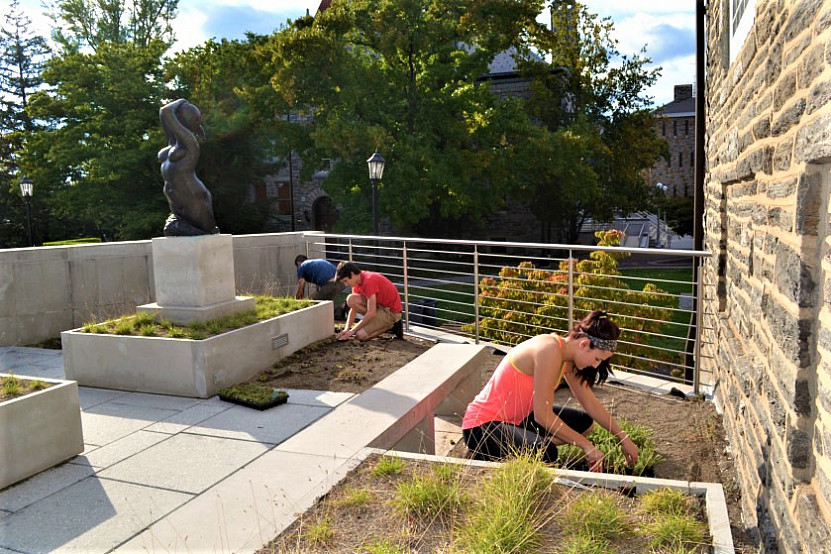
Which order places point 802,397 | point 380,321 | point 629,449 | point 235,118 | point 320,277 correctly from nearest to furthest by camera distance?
point 802,397 → point 629,449 → point 380,321 → point 320,277 → point 235,118

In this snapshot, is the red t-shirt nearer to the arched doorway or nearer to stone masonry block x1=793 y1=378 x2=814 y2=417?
stone masonry block x1=793 y1=378 x2=814 y2=417

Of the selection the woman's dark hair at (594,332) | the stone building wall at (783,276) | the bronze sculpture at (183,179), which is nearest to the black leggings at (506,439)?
the woman's dark hair at (594,332)

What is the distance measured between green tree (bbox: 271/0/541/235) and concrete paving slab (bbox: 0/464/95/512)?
1870cm

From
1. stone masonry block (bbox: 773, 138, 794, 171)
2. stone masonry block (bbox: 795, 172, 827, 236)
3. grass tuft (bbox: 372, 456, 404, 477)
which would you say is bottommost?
grass tuft (bbox: 372, 456, 404, 477)

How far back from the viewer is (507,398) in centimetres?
452

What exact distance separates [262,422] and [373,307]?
2938 millimetres

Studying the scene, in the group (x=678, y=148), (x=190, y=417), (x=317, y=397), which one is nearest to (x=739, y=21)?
(x=317, y=397)

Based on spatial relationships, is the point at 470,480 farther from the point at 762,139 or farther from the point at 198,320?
the point at 198,320

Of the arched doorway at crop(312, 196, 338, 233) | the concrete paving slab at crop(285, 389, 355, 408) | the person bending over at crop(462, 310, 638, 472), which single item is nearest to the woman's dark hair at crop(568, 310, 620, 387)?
the person bending over at crop(462, 310, 638, 472)

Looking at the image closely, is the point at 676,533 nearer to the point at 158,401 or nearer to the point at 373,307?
the point at 158,401

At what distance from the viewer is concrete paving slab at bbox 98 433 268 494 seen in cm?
434

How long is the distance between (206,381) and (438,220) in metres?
23.1

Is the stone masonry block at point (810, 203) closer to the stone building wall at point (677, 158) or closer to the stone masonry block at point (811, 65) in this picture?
the stone masonry block at point (811, 65)

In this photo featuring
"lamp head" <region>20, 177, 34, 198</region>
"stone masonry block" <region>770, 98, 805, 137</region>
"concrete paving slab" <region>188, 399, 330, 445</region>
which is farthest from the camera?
"lamp head" <region>20, 177, 34, 198</region>
